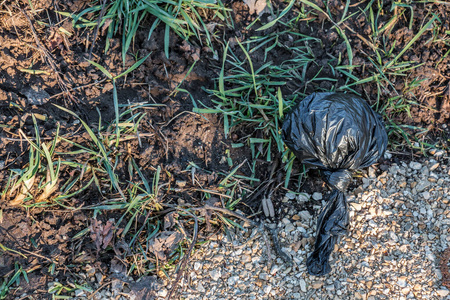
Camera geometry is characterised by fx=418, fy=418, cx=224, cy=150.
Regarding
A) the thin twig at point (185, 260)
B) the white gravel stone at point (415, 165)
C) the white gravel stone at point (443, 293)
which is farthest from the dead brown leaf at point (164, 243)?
the white gravel stone at point (415, 165)

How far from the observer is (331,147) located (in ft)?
8.20

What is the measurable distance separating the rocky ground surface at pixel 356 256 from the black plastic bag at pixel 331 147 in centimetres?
10

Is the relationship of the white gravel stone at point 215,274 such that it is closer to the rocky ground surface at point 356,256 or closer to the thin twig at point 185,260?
the rocky ground surface at point 356,256

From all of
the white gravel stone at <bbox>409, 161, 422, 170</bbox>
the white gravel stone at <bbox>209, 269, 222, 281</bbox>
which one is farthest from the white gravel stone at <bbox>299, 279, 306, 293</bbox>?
the white gravel stone at <bbox>409, 161, 422, 170</bbox>

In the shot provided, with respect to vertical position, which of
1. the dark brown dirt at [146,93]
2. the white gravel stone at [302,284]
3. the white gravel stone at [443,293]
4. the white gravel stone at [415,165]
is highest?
the dark brown dirt at [146,93]

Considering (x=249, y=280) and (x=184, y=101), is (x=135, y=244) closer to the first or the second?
(x=249, y=280)

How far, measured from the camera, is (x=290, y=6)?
9.49 feet

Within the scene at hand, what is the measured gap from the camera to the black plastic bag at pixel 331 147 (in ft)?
8.13

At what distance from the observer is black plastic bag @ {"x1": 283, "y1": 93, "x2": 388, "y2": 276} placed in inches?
97.5

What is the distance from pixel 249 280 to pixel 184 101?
1.21m

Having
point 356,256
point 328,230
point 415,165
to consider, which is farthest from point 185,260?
point 415,165

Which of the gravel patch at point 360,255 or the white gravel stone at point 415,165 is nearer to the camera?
the gravel patch at point 360,255

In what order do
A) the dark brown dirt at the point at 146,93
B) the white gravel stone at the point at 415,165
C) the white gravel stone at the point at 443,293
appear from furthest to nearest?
the white gravel stone at the point at 415,165
the dark brown dirt at the point at 146,93
the white gravel stone at the point at 443,293

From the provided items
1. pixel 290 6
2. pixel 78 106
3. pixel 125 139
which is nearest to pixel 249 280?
pixel 125 139
